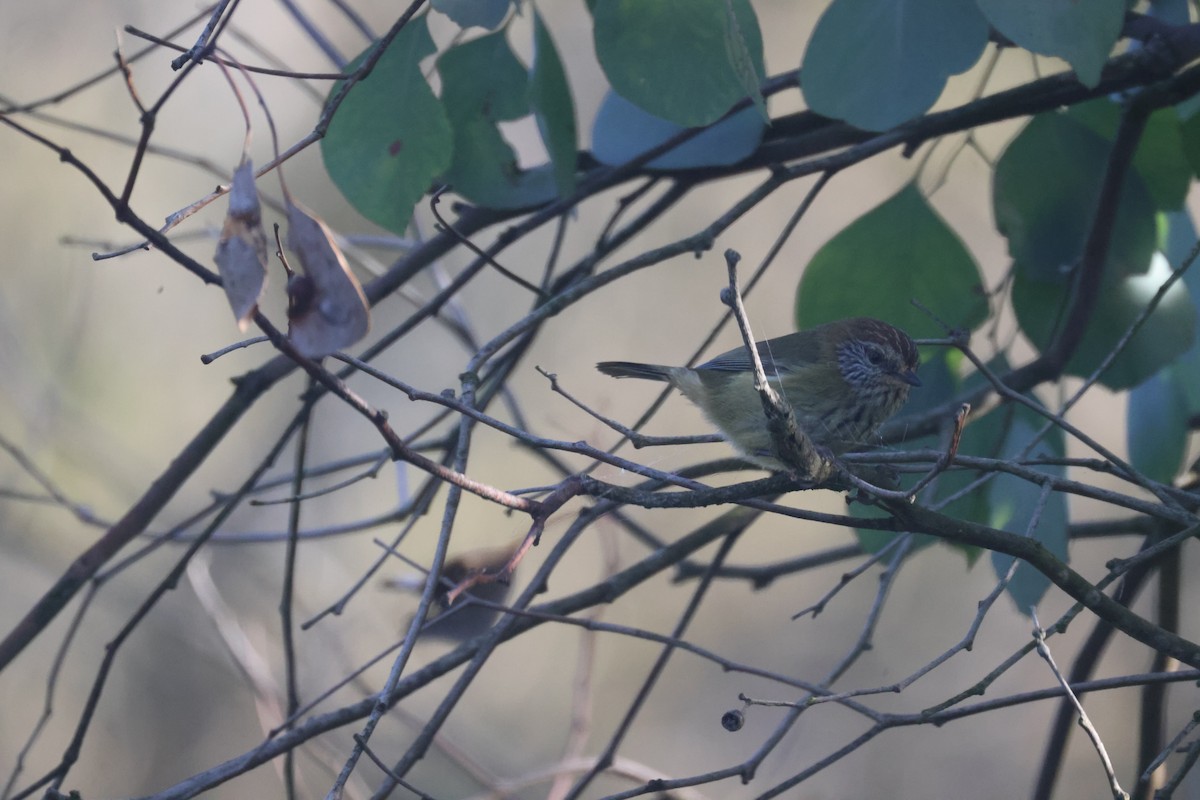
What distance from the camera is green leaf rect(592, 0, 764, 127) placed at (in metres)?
2.06

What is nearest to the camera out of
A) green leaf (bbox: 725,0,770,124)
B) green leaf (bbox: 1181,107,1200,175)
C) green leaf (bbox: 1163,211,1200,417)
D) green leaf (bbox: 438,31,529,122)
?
green leaf (bbox: 725,0,770,124)

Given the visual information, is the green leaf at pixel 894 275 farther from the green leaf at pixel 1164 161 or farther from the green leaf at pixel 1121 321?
the green leaf at pixel 1164 161

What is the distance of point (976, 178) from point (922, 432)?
3.56 metres

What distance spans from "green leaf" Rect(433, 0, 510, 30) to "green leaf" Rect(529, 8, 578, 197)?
0.38 m

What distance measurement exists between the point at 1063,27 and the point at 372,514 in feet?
15.2

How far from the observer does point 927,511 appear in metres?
1.67

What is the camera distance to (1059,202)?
2.85 meters

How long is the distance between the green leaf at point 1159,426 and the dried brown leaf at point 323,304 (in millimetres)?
2512

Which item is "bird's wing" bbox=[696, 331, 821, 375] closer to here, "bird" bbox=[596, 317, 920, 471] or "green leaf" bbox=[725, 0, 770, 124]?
"bird" bbox=[596, 317, 920, 471]

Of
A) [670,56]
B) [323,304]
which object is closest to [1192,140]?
[670,56]

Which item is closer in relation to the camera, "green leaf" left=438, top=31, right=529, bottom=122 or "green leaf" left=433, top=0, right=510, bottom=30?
"green leaf" left=433, top=0, right=510, bottom=30

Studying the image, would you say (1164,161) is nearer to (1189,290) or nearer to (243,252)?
(1189,290)

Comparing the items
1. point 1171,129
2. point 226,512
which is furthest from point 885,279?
point 226,512

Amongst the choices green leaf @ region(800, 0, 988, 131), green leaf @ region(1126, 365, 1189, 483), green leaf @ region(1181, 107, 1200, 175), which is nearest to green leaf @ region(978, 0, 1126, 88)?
green leaf @ region(800, 0, 988, 131)
